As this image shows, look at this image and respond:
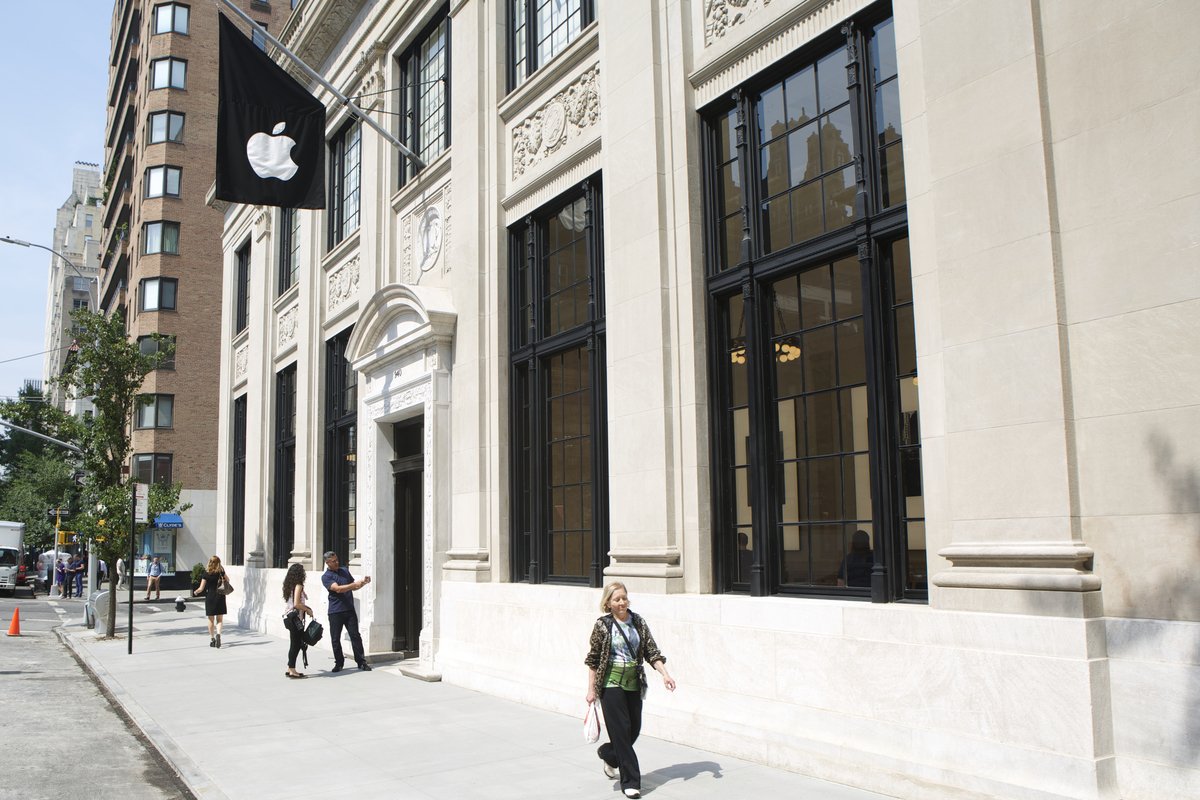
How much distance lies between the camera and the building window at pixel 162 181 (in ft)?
170

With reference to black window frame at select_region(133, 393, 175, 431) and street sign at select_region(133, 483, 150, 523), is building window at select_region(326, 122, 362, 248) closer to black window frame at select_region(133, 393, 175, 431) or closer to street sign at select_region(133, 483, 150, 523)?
street sign at select_region(133, 483, 150, 523)

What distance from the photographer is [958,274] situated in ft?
22.7

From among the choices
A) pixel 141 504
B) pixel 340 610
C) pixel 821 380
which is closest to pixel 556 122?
pixel 821 380

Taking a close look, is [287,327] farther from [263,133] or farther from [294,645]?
[294,645]

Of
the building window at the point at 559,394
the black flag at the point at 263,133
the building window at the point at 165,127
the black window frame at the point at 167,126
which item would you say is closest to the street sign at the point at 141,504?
the black flag at the point at 263,133

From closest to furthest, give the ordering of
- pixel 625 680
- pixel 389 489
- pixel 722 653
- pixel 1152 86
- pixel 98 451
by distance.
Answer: pixel 1152 86
pixel 625 680
pixel 722 653
pixel 389 489
pixel 98 451

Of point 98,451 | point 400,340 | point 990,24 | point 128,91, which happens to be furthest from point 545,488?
point 128,91

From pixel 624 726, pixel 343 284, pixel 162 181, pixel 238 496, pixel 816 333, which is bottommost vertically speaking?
pixel 624 726

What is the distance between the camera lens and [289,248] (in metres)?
23.7

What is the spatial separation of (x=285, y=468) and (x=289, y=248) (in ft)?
17.2

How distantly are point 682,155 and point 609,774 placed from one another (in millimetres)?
5954

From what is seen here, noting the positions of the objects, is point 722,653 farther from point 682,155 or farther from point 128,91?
point 128,91

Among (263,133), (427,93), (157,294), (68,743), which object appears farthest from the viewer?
(157,294)

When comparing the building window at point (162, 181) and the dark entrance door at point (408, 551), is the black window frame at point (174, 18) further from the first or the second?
the dark entrance door at point (408, 551)
